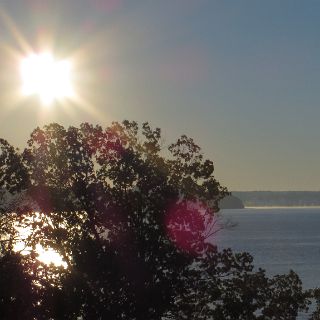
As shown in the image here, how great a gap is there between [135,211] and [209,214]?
3801 millimetres

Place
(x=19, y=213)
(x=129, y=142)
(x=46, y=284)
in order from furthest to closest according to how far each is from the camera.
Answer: (x=129, y=142) → (x=19, y=213) → (x=46, y=284)

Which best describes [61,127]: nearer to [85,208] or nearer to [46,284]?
[85,208]

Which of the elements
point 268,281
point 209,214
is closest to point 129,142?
point 209,214

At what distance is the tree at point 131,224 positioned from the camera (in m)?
34.4

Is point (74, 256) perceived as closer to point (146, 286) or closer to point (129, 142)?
point (146, 286)

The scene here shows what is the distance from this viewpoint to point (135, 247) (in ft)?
115

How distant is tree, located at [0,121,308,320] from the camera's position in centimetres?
3444

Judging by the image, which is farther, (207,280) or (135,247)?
(207,280)

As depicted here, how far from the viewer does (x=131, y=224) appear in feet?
117

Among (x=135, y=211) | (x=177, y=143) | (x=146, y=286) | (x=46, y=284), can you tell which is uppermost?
(x=177, y=143)

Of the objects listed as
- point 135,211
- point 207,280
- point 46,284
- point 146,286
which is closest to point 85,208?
point 135,211

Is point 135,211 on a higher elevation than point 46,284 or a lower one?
higher

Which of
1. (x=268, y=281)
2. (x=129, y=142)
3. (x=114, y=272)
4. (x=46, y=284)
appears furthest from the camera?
(x=268, y=281)

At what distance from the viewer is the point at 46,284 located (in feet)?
80.3
